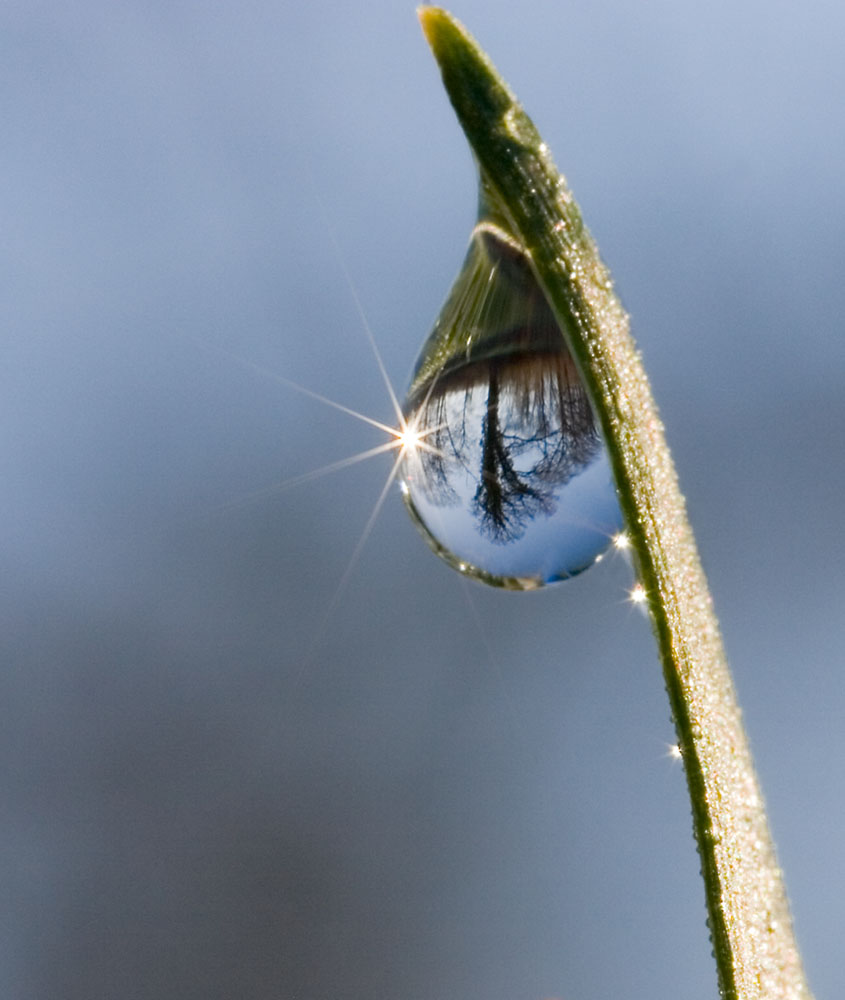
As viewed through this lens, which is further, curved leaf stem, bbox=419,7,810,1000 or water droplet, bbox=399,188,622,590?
water droplet, bbox=399,188,622,590

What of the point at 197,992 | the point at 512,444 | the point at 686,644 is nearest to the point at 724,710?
the point at 686,644

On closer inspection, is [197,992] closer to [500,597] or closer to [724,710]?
[500,597]

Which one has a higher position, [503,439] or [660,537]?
[503,439]

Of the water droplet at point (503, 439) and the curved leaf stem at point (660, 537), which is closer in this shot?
the curved leaf stem at point (660, 537)

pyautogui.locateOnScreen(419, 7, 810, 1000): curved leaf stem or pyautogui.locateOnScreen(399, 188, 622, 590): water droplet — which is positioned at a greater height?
pyautogui.locateOnScreen(399, 188, 622, 590): water droplet

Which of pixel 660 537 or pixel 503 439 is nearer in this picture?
pixel 660 537

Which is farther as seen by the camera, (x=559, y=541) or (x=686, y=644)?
(x=559, y=541)

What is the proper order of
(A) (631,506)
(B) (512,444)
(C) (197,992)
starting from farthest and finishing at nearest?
(C) (197,992), (B) (512,444), (A) (631,506)

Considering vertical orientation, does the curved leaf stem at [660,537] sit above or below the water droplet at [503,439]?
below
